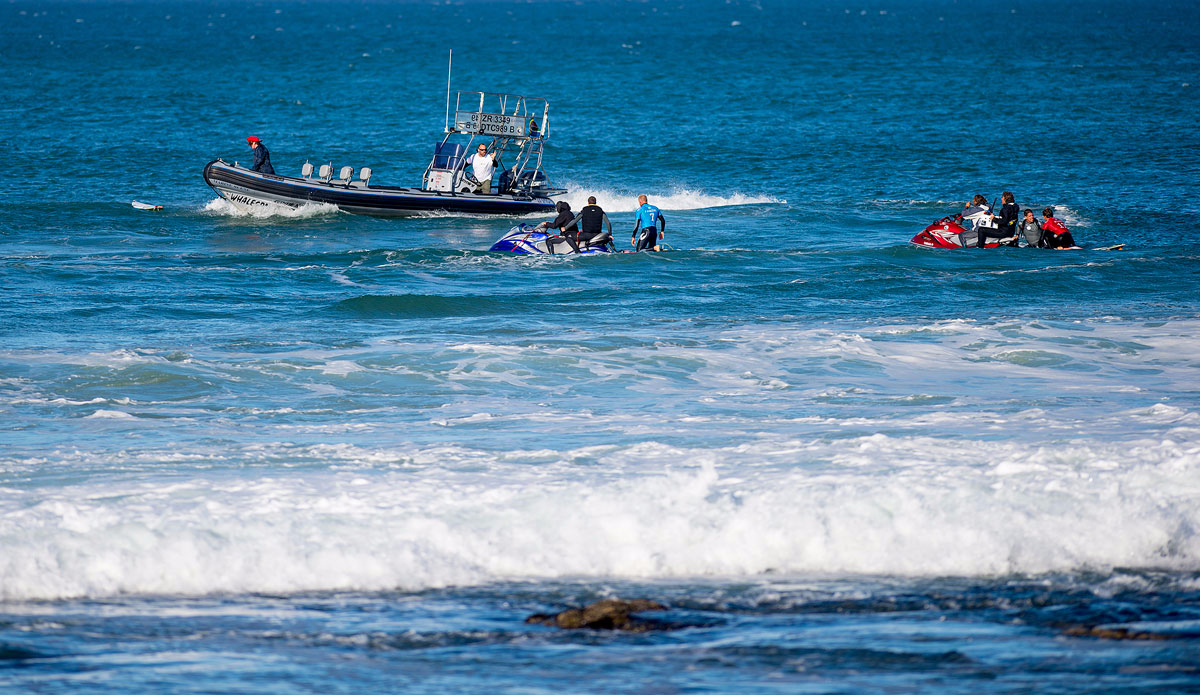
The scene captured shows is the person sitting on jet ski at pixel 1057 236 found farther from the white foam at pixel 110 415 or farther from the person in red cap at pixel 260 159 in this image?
the white foam at pixel 110 415

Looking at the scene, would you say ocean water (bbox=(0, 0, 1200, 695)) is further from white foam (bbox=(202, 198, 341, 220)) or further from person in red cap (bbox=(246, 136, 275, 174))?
person in red cap (bbox=(246, 136, 275, 174))

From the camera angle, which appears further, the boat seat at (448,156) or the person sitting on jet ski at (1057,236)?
the boat seat at (448,156)

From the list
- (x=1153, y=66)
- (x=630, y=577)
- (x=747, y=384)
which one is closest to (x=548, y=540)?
(x=630, y=577)

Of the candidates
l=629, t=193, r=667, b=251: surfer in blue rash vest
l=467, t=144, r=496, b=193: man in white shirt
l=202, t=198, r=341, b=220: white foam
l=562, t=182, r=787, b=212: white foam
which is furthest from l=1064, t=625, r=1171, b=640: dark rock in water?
l=562, t=182, r=787, b=212: white foam

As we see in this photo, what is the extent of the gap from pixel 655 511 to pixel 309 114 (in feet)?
136

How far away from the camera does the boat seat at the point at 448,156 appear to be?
24.2 metres

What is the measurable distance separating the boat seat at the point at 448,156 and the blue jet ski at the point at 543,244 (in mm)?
4061

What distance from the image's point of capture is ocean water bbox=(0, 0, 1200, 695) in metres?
6.12

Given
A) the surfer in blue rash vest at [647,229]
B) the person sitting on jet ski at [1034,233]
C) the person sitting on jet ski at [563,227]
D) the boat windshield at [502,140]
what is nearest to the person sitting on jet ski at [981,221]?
the person sitting on jet ski at [1034,233]

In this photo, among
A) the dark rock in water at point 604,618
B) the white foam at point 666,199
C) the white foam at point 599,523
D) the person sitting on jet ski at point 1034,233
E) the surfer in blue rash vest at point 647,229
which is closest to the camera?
the dark rock in water at point 604,618

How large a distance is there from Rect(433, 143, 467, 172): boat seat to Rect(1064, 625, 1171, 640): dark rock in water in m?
19.2

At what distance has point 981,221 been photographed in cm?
2117

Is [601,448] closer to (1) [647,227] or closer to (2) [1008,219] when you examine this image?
(1) [647,227]

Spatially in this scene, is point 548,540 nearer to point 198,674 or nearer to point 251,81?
point 198,674
